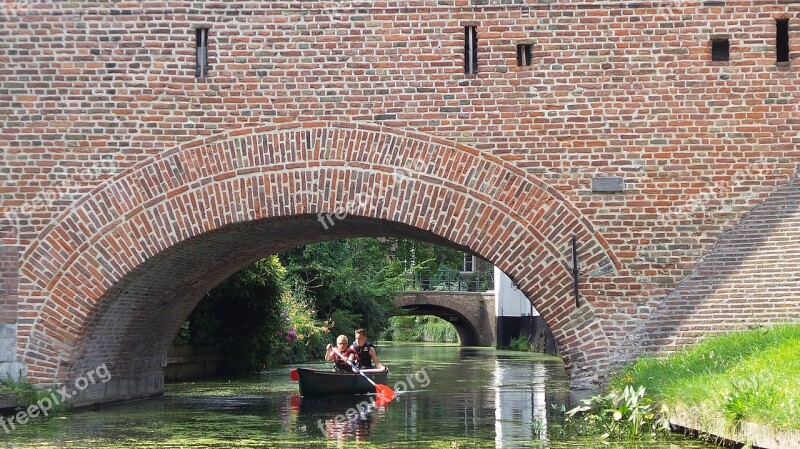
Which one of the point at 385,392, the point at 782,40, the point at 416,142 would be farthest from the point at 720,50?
the point at 385,392

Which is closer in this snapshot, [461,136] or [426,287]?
[461,136]

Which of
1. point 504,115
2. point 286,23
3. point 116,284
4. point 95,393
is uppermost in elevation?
point 286,23

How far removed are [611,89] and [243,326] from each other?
11458mm

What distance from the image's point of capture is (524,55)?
13742 mm

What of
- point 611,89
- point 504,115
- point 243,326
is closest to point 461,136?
A: point 504,115

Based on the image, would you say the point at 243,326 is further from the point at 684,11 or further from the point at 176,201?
the point at 684,11

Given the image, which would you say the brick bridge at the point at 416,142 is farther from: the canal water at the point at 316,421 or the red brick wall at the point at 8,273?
the canal water at the point at 316,421

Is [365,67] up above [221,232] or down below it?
above

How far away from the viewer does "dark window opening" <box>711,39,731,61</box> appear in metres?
13.7

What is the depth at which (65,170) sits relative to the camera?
546 inches

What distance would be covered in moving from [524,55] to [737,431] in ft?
18.5

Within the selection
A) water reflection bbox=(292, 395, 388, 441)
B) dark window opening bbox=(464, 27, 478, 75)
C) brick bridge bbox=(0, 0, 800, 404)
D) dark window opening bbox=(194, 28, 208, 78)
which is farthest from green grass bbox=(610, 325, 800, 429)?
dark window opening bbox=(194, 28, 208, 78)

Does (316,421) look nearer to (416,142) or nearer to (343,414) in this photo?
(343,414)

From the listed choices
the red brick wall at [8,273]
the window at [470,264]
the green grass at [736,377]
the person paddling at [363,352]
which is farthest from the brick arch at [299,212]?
the window at [470,264]
